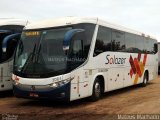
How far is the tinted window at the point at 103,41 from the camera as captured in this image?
13.9 meters

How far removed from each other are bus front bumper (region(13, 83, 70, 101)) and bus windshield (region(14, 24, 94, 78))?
1.40ft

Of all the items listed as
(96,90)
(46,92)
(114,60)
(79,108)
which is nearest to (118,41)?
(114,60)

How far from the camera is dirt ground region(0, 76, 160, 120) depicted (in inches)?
429

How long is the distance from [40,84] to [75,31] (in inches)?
84.1

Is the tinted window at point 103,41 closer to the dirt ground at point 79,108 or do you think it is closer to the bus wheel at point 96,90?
the bus wheel at point 96,90

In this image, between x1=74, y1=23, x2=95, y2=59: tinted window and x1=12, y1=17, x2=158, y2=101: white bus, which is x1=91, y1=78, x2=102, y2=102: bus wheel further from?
x1=74, y1=23, x2=95, y2=59: tinted window

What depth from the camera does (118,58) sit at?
53.3 ft

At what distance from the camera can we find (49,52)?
12344mm

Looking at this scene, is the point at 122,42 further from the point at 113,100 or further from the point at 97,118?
the point at 97,118

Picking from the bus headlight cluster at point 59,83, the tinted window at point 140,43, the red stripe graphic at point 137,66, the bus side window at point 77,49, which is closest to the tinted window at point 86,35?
the bus side window at point 77,49

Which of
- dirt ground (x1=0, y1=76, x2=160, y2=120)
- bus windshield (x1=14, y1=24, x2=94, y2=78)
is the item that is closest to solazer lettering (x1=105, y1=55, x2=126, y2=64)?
dirt ground (x1=0, y1=76, x2=160, y2=120)

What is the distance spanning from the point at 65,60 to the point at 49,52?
28.6 inches

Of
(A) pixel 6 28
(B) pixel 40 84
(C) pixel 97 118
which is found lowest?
(C) pixel 97 118

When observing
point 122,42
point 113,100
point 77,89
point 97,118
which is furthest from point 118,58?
point 97,118
